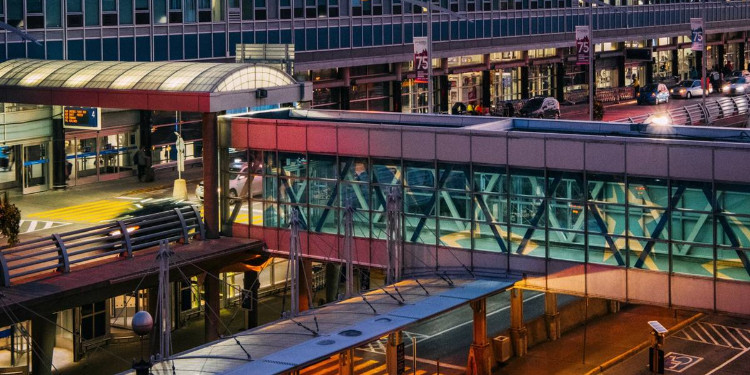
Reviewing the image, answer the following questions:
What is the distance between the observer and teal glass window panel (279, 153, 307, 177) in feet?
154

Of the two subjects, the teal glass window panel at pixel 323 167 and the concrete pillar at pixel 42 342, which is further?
the teal glass window panel at pixel 323 167

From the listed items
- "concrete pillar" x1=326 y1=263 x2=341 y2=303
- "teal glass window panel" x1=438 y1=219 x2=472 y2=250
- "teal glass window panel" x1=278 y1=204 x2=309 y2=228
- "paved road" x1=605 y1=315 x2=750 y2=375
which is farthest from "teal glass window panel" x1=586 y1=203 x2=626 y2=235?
"concrete pillar" x1=326 y1=263 x2=341 y2=303

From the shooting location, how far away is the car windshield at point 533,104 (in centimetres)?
9750

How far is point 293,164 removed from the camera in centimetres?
4716

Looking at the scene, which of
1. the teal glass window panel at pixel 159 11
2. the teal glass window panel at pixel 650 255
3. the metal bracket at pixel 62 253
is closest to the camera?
the teal glass window panel at pixel 650 255

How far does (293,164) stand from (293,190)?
0.97 m

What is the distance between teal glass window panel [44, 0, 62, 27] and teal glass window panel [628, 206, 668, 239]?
3411 centimetres

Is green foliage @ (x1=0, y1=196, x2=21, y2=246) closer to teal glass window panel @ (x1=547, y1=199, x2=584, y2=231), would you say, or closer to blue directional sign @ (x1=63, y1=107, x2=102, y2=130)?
blue directional sign @ (x1=63, y1=107, x2=102, y2=130)

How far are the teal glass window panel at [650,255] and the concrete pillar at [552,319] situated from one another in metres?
13.0

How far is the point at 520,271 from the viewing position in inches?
1657

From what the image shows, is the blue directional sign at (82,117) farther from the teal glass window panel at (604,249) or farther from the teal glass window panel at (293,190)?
the teal glass window panel at (604,249)

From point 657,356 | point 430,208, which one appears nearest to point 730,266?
point 657,356

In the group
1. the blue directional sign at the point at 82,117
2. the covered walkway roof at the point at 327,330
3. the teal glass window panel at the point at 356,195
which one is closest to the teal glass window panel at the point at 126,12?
the blue directional sign at the point at 82,117

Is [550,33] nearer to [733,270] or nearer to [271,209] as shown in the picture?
[271,209]
